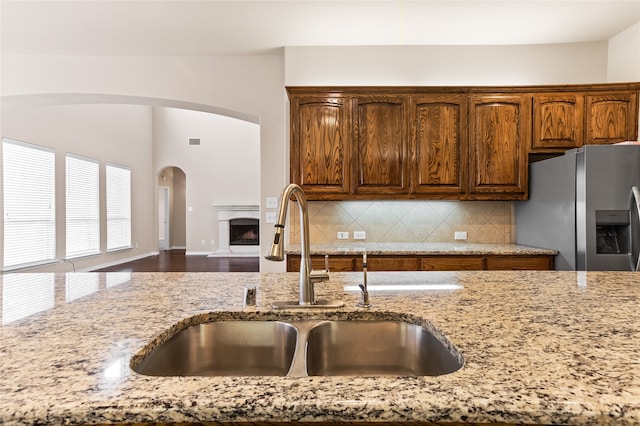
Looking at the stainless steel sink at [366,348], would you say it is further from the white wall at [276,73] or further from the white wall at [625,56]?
the white wall at [625,56]

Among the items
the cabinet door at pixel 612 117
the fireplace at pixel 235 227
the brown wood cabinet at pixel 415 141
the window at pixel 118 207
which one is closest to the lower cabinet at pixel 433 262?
the brown wood cabinet at pixel 415 141

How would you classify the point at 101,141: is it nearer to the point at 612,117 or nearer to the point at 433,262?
the point at 433,262

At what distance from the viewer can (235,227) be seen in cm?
1017

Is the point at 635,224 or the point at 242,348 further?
the point at 635,224

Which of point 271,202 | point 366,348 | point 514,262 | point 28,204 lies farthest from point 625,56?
point 28,204

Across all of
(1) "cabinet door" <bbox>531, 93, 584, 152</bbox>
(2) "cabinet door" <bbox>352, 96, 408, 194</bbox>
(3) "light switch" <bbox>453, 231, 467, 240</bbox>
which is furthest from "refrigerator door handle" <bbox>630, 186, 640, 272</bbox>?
(2) "cabinet door" <bbox>352, 96, 408, 194</bbox>

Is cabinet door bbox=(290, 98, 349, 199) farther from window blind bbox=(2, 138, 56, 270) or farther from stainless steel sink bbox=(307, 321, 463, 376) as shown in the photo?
window blind bbox=(2, 138, 56, 270)

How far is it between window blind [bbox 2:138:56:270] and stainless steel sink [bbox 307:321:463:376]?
6012 millimetres

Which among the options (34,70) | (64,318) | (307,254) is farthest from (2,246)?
(307,254)

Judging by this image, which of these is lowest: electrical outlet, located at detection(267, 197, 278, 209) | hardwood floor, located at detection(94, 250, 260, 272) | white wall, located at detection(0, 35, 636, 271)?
hardwood floor, located at detection(94, 250, 260, 272)

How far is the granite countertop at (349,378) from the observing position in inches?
Answer: 21.7

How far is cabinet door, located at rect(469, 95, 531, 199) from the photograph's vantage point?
3.32 metres

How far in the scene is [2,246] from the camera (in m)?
5.13

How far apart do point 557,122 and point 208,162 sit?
336 inches
